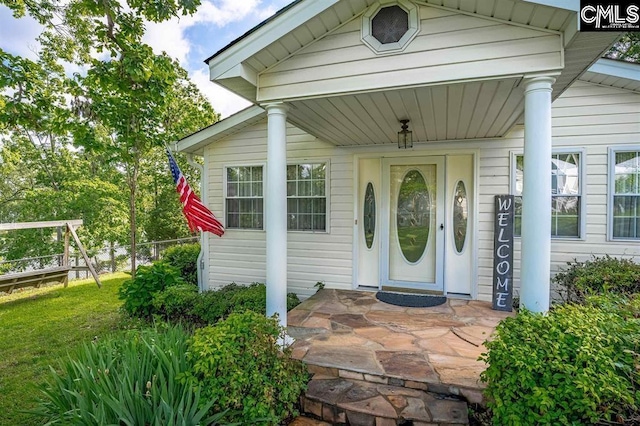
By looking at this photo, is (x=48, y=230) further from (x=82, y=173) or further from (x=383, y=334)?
(x=383, y=334)

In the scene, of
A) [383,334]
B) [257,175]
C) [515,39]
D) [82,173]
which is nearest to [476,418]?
[383,334]

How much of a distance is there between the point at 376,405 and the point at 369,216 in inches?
130

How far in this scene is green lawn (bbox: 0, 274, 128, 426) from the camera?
10.3 ft

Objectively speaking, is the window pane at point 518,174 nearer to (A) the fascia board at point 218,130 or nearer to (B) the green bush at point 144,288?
(A) the fascia board at point 218,130

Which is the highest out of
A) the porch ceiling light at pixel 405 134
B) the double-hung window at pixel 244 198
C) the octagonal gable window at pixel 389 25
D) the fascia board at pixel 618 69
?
the fascia board at pixel 618 69

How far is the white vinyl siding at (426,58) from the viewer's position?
7.71 ft

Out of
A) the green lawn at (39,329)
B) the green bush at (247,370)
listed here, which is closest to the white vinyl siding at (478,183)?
the green lawn at (39,329)

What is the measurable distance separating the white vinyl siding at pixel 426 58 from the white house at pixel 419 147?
0.01 m

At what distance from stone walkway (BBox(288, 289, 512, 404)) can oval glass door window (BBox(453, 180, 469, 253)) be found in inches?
35.7

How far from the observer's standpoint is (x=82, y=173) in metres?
14.3

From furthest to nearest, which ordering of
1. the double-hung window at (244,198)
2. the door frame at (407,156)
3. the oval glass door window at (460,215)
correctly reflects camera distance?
the double-hung window at (244,198) < the oval glass door window at (460,215) < the door frame at (407,156)

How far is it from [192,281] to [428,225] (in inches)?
199

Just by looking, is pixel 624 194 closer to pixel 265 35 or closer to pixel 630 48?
pixel 265 35

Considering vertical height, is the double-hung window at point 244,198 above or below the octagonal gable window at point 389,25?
below
